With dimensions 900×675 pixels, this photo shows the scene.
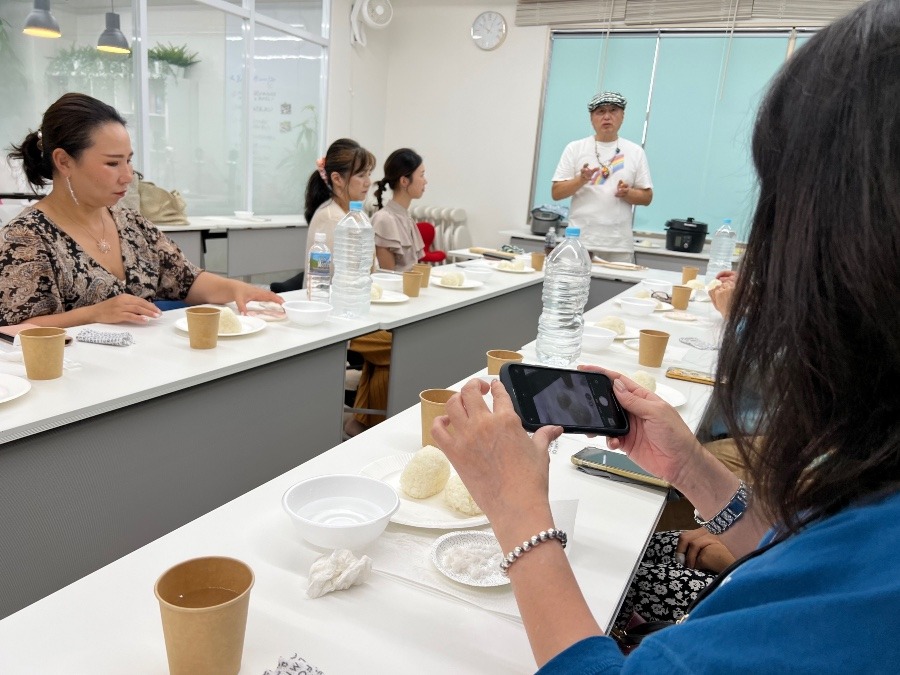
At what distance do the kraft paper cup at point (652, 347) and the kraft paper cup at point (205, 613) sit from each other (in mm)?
1381

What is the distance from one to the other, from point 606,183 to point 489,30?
7.83 feet

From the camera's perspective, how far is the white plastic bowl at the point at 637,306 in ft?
8.36

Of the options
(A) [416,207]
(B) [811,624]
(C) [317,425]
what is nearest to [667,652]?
(B) [811,624]

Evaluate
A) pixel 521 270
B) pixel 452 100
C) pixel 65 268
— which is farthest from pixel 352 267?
pixel 452 100

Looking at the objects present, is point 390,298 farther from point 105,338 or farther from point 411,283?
point 105,338

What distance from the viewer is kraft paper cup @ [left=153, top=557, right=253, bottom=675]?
0.58 meters

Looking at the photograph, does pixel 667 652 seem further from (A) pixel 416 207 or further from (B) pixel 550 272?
(A) pixel 416 207

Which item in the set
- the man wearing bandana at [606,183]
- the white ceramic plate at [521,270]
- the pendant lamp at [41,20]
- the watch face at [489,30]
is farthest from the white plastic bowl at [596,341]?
the watch face at [489,30]

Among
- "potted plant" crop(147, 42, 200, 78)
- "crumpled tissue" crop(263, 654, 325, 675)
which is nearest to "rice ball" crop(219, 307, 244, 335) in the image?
"crumpled tissue" crop(263, 654, 325, 675)

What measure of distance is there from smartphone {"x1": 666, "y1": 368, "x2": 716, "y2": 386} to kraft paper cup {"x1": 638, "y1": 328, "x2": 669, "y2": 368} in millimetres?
54

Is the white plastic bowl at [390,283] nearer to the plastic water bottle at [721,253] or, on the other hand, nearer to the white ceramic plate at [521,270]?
the white ceramic plate at [521,270]

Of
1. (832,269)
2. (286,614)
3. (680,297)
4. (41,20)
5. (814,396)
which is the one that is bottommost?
(286,614)

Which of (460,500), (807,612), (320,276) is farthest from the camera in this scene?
(320,276)

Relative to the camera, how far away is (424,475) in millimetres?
1006
